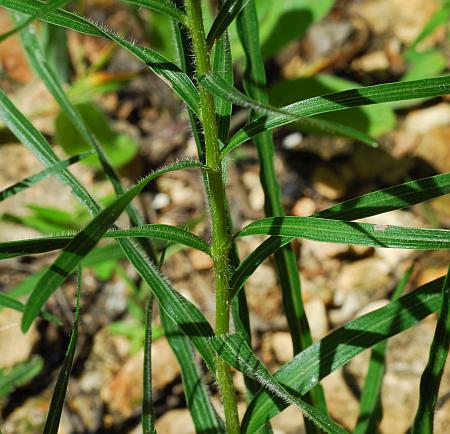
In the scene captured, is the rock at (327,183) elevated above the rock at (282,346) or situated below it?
above

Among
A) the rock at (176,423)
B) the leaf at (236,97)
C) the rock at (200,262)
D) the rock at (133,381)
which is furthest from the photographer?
the rock at (200,262)

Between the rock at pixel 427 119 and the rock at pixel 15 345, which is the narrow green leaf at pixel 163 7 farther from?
the rock at pixel 427 119

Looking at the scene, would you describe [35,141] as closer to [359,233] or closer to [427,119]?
[359,233]

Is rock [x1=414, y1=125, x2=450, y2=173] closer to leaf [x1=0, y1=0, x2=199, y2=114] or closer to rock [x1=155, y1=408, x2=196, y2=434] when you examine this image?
rock [x1=155, y1=408, x2=196, y2=434]

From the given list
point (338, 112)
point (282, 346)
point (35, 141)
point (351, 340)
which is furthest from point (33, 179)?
point (338, 112)

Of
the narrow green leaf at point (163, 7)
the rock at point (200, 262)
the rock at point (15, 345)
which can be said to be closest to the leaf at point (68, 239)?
the narrow green leaf at point (163, 7)

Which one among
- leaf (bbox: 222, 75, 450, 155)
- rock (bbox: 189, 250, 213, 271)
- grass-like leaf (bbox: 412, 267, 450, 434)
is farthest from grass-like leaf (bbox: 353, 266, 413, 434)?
rock (bbox: 189, 250, 213, 271)
